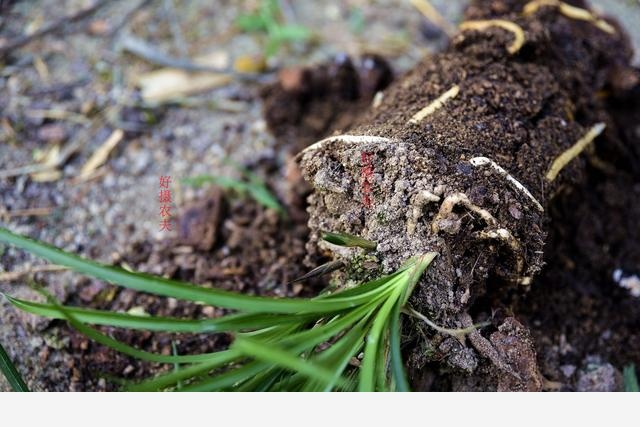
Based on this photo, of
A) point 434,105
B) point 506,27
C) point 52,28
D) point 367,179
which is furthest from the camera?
point 52,28

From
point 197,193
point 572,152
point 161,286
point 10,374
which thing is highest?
point 161,286

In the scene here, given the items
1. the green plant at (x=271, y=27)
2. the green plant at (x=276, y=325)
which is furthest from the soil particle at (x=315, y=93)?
the green plant at (x=276, y=325)

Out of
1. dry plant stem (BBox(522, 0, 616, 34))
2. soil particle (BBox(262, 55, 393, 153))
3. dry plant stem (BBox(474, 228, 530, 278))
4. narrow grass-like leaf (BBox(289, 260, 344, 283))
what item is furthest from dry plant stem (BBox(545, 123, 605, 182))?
soil particle (BBox(262, 55, 393, 153))

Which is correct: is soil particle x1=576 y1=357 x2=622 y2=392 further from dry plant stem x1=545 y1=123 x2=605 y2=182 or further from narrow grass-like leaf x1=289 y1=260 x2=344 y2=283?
narrow grass-like leaf x1=289 y1=260 x2=344 y2=283

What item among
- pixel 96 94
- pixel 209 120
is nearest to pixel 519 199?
pixel 209 120

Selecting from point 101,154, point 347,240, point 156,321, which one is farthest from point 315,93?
point 156,321

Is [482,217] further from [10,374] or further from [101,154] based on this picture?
[101,154]

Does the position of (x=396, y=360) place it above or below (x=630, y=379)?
above
